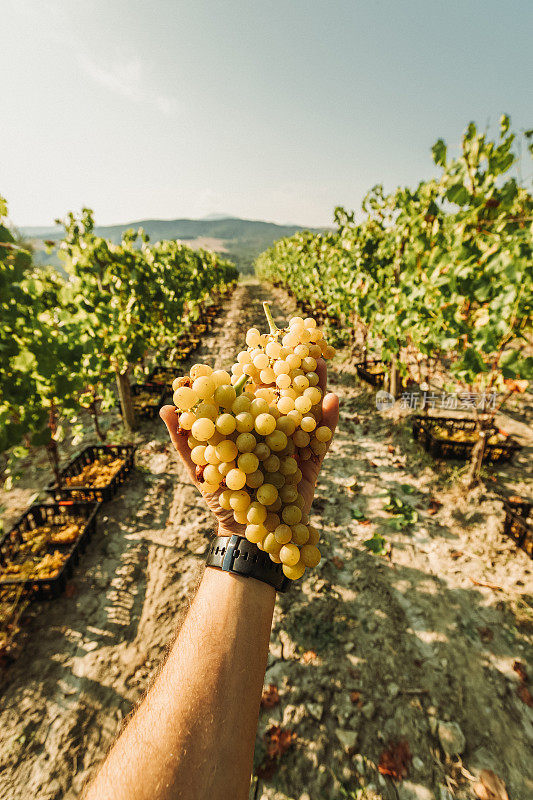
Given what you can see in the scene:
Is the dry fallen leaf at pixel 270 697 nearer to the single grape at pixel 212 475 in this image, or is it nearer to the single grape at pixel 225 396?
the single grape at pixel 212 475

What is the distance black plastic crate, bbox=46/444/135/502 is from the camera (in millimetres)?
4473

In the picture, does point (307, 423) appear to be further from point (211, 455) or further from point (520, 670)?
point (520, 670)

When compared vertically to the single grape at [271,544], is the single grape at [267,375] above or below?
above

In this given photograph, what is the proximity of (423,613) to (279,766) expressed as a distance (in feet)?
5.66

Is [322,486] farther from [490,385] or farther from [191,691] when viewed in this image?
[191,691]

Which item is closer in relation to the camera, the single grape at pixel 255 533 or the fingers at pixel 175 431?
the single grape at pixel 255 533

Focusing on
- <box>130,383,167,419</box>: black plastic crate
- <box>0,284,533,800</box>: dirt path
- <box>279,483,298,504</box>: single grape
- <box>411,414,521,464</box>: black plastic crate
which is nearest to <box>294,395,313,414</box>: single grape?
<box>279,483,298,504</box>: single grape

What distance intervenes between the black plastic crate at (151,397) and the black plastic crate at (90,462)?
4.41 feet

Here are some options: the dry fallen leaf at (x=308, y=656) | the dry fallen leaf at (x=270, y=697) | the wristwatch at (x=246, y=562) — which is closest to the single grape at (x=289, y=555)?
the wristwatch at (x=246, y=562)

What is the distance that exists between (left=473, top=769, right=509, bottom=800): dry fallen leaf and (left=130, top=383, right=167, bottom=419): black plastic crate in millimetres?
6208

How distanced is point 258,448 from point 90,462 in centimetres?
496

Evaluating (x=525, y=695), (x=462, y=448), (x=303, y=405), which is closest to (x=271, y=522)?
(x=303, y=405)

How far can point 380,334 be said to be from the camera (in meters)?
6.45

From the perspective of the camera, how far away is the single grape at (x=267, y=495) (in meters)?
1.36
